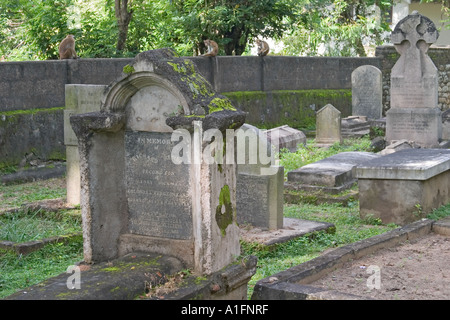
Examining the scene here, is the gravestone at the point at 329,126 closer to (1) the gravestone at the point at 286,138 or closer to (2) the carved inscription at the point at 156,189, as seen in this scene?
(1) the gravestone at the point at 286,138

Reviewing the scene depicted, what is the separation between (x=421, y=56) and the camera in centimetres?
1401

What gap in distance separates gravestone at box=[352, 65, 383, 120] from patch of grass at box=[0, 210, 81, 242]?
11.0 meters

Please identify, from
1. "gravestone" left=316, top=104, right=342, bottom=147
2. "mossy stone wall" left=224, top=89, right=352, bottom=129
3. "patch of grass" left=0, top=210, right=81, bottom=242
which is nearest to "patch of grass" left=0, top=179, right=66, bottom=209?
"patch of grass" left=0, top=210, right=81, bottom=242

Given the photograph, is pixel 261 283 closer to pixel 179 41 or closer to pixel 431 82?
pixel 431 82

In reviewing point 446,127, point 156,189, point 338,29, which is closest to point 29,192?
point 156,189

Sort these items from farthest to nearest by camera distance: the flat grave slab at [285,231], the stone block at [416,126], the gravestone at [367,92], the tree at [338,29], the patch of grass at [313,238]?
the tree at [338,29], the gravestone at [367,92], the stone block at [416,126], the flat grave slab at [285,231], the patch of grass at [313,238]

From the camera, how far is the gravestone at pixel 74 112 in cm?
909

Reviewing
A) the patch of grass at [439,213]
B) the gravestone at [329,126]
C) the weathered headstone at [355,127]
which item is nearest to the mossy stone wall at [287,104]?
the weathered headstone at [355,127]

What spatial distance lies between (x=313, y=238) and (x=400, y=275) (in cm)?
198

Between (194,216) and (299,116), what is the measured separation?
1373 centimetres

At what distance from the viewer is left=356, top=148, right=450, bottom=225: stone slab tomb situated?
28.0 ft

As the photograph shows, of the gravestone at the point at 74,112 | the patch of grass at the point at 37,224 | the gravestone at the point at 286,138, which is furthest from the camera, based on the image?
the gravestone at the point at 286,138

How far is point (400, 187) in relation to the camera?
28.4ft

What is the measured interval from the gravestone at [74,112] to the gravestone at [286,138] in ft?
16.2
